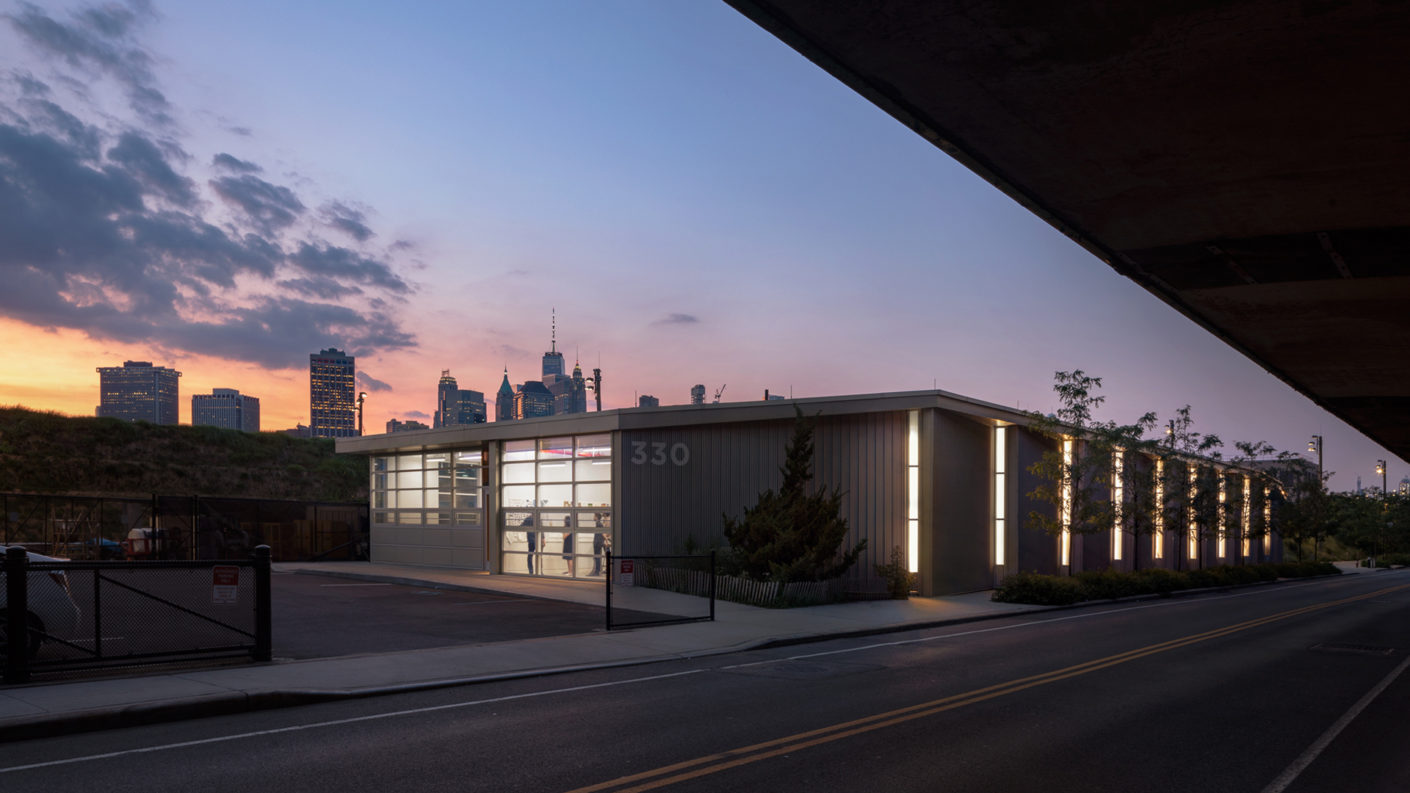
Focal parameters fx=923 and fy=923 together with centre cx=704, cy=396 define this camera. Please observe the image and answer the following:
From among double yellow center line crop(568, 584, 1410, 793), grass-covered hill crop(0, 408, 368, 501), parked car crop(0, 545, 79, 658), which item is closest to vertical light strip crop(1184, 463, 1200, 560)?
double yellow center line crop(568, 584, 1410, 793)

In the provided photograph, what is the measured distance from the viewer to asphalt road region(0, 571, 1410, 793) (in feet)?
24.8

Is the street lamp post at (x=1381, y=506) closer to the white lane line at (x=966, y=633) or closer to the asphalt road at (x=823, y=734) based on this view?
the white lane line at (x=966, y=633)

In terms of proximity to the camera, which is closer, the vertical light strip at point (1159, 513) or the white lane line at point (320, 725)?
the white lane line at point (320, 725)

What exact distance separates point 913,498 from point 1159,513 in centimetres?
1385

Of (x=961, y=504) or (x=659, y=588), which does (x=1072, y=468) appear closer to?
(x=961, y=504)

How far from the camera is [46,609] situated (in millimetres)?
11398

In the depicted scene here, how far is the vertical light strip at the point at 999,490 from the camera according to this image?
29.7 meters

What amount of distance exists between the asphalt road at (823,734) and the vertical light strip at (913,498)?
35.1ft

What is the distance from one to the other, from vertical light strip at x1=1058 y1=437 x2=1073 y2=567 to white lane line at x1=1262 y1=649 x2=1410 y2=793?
55.6ft

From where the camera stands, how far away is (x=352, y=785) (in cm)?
727

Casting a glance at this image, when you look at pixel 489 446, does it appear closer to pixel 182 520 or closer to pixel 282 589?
pixel 282 589

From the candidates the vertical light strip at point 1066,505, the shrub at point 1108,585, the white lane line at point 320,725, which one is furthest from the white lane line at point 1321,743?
the vertical light strip at point 1066,505

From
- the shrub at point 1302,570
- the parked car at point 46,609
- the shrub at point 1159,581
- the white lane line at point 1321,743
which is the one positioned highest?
the parked car at point 46,609

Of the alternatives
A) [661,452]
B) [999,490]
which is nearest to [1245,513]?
[999,490]
